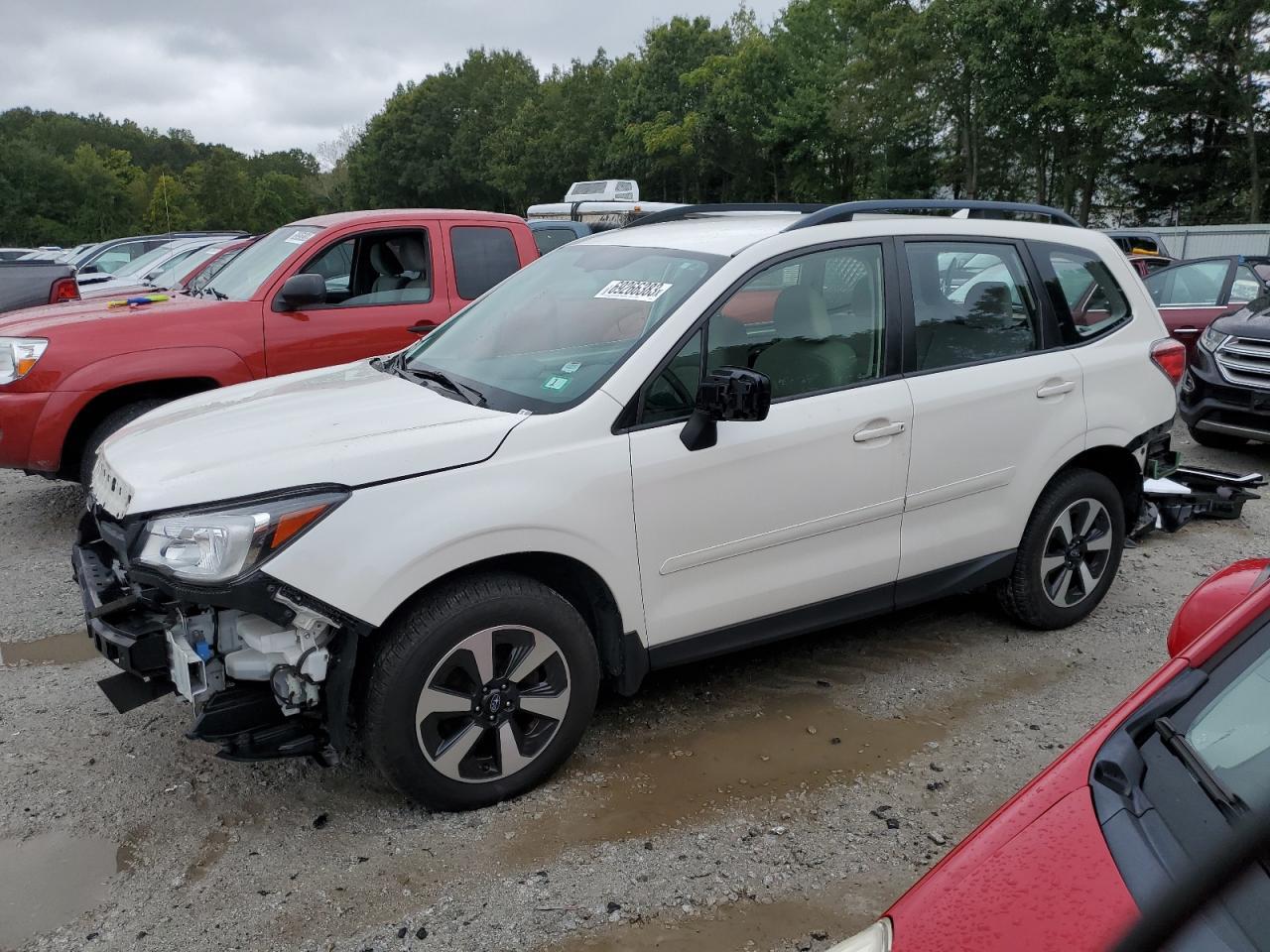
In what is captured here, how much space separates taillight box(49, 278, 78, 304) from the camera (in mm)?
8922

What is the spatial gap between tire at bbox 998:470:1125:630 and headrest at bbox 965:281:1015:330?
745 mm

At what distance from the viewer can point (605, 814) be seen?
3.29 meters

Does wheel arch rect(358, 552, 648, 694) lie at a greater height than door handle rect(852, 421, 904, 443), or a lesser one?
lesser

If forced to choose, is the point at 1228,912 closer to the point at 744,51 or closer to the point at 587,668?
the point at 587,668

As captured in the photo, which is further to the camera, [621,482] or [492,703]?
[621,482]

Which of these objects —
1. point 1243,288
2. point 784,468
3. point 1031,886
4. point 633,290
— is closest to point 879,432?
point 784,468

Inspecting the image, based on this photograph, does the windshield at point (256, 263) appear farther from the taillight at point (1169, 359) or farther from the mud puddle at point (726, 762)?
the taillight at point (1169, 359)

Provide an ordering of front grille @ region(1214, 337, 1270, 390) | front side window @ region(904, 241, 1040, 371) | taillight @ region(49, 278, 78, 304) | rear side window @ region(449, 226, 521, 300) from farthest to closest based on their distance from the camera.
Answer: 1. taillight @ region(49, 278, 78, 304)
2. front grille @ region(1214, 337, 1270, 390)
3. rear side window @ region(449, 226, 521, 300)
4. front side window @ region(904, 241, 1040, 371)

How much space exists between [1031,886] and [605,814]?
191 centimetres

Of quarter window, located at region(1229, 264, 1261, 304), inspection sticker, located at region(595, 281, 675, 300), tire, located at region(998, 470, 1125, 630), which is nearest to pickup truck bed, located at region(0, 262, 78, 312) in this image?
inspection sticker, located at region(595, 281, 675, 300)

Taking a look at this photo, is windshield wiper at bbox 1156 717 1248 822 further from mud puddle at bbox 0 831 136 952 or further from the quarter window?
the quarter window

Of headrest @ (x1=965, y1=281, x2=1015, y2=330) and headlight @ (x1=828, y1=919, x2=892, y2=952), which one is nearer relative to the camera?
headlight @ (x1=828, y1=919, x2=892, y2=952)

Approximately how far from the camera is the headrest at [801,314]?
12.4ft

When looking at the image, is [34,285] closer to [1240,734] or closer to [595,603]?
[595,603]
